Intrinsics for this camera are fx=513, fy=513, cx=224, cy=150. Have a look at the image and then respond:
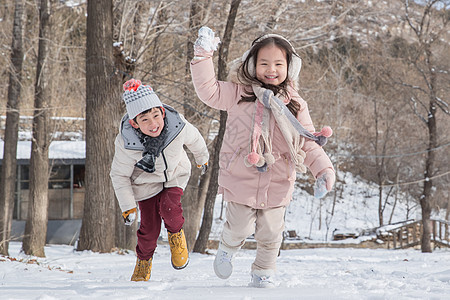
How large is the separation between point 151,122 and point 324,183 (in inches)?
55.9

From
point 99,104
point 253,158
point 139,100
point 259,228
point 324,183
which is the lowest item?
point 259,228

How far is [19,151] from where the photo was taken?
2103 centimetres

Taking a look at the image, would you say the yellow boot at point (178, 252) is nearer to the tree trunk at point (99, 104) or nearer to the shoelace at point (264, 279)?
the shoelace at point (264, 279)

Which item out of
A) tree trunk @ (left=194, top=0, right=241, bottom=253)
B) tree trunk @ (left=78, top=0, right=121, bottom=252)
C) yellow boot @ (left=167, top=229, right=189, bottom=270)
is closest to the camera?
yellow boot @ (left=167, top=229, right=189, bottom=270)

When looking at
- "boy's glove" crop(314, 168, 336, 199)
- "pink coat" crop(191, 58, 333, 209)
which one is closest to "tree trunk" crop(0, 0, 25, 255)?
"pink coat" crop(191, 58, 333, 209)

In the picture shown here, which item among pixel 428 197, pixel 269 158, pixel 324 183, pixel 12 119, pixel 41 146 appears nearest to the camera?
pixel 324 183

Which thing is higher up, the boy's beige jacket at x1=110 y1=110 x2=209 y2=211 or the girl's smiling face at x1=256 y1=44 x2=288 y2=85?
the girl's smiling face at x1=256 y1=44 x2=288 y2=85

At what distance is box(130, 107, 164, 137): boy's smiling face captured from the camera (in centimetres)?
392

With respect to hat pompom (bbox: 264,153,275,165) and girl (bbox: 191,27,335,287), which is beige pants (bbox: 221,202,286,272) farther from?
hat pompom (bbox: 264,153,275,165)

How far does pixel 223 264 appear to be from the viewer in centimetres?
364

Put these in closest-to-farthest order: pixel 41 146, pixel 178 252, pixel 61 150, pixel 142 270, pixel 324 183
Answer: pixel 324 183
pixel 178 252
pixel 142 270
pixel 41 146
pixel 61 150

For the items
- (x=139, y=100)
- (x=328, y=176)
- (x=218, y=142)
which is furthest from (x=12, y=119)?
(x=328, y=176)

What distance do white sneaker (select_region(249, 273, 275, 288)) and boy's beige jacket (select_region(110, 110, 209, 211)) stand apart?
1.07 metres

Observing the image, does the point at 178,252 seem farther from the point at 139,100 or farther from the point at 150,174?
the point at 139,100
